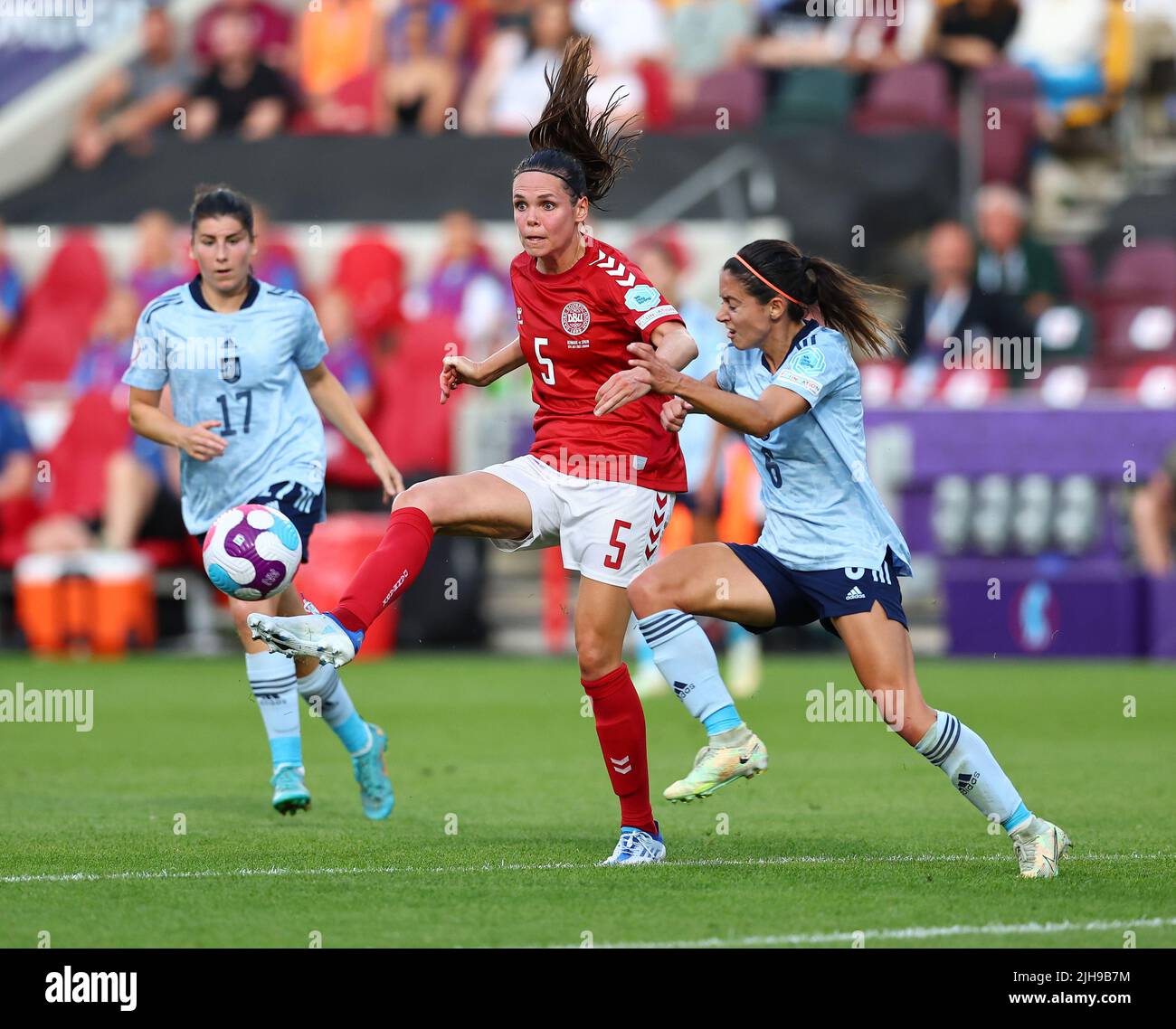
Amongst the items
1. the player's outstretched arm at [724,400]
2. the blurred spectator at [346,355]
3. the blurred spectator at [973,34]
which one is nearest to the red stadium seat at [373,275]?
the blurred spectator at [346,355]

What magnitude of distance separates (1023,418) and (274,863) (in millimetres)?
9281

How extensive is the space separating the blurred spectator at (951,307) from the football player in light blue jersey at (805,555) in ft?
28.7

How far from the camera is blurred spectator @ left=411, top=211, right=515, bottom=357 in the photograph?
1628 centimetres

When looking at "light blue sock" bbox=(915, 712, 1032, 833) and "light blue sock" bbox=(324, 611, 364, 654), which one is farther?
"light blue sock" bbox=(915, 712, 1032, 833)

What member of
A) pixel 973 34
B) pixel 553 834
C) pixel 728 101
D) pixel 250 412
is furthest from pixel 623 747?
pixel 973 34

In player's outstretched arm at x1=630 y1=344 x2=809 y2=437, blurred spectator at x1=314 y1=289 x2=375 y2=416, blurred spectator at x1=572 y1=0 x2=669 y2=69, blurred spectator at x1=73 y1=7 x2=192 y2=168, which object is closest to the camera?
player's outstretched arm at x1=630 y1=344 x2=809 y2=437

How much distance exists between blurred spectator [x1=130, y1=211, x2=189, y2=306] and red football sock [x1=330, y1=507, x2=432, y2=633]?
36.2 ft

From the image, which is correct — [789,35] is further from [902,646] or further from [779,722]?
[902,646]

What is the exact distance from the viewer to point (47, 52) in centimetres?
2206

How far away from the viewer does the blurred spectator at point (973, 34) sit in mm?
18719

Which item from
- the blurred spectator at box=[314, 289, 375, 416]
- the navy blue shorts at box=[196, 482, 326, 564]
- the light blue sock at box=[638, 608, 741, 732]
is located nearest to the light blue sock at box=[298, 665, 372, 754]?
the navy blue shorts at box=[196, 482, 326, 564]

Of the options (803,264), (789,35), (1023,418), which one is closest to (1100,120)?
(789,35)

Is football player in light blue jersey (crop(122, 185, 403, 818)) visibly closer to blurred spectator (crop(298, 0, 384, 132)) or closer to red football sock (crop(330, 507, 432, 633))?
red football sock (crop(330, 507, 432, 633))

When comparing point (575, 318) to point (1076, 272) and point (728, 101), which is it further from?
point (728, 101)
